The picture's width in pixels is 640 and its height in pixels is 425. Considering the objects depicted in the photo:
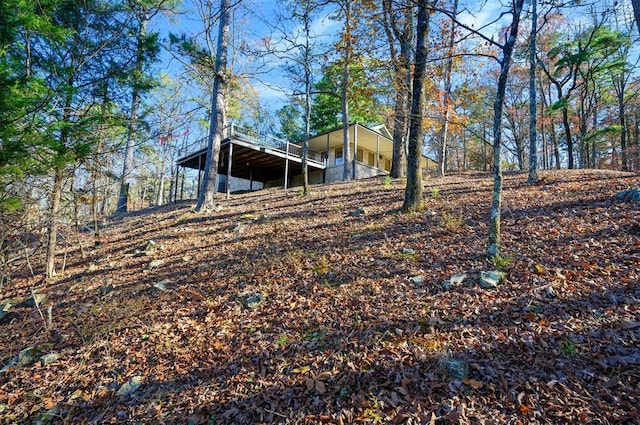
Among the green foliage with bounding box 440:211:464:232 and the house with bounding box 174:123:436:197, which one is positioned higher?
the house with bounding box 174:123:436:197

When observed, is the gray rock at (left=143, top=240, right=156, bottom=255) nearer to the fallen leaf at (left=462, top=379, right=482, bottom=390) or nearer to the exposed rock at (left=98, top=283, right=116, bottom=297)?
the exposed rock at (left=98, top=283, right=116, bottom=297)

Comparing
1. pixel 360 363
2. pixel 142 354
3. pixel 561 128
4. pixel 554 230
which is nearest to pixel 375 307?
pixel 360 363

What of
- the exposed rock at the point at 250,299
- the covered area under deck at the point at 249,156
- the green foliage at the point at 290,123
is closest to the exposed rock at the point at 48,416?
the exposed rock at the point at 250,299

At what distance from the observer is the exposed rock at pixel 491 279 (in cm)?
355

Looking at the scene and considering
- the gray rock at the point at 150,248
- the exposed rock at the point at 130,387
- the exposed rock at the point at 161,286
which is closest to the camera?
the exposed rock at the point at 130,387

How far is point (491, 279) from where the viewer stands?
3615 mm

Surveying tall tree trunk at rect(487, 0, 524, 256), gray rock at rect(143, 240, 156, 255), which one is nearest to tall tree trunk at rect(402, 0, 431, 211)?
tall tree trunk at rect(487, 0, 524, 256)

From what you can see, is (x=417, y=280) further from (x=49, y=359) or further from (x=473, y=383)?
(x=49, y=359)

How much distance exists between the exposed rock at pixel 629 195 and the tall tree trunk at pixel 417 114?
3.49 metres

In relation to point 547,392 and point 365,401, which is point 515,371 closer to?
point 547,392

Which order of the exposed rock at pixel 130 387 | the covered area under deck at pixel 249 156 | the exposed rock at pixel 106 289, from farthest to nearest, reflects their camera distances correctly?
the covered area under deck at pixel 249 156 < the exposed rock at pixel 106 289 < the exposed rock at pixel 130 387

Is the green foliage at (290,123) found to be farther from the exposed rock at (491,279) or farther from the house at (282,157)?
the exposed rock at (491,279)

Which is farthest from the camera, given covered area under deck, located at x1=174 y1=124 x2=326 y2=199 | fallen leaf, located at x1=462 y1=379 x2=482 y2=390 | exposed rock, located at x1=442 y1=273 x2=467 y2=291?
covered area under deck, located at x1=174 y1=124 x2=326 y2=199

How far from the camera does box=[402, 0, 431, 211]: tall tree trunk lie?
6.08m
